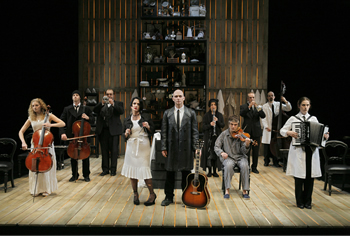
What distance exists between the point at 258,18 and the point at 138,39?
3.33 meters

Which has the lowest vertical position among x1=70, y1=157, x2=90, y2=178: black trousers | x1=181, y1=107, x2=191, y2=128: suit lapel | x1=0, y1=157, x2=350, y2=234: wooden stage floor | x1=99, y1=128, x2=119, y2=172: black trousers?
x1=0, y1=157, x2=350, y2=234: wooden stage floor

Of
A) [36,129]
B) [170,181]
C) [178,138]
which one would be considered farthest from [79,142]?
[178,138]

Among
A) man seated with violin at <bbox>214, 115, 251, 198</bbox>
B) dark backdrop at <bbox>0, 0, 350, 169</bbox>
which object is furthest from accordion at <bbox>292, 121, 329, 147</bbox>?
dark backdrop at <bbox>0, 0, 350, 169</bbox>

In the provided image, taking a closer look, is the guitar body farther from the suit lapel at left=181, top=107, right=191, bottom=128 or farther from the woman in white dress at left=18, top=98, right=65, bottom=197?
the woman in white dress at left=18, top=98, right=65, bottom=197

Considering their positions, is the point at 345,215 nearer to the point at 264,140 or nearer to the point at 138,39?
the point at 264,140

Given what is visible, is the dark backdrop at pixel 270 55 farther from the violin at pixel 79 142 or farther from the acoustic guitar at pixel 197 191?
the acoustic guitar at pixel 197 191

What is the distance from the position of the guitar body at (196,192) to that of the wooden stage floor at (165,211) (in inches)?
3.6

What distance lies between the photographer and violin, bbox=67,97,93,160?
5.26m

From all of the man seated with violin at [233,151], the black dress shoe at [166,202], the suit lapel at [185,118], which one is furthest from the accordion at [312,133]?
the black dress shoe at [166,202]

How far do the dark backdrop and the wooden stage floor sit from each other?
2044 mm

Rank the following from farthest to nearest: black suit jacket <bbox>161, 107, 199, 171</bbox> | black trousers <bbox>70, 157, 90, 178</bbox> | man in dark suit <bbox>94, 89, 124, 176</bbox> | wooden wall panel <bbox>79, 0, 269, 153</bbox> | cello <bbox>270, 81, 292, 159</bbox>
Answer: wooden wall panel <bbox>79, 0, 269, 153</bbox>, cello <bbox>270, 81, 292, 159</bbox>, man in dark suit <bbox>94, 89, 124, 176</bbox>, black trousers <bbox>70, 157, 90, 178</bbox>, black suit jacket <bbox>161, 107, 199, 171</bbox>

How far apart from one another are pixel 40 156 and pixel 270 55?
647 cm

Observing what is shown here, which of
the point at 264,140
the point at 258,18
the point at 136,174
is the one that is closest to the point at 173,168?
the point at 136,174

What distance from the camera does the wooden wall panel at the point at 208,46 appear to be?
8.62m
